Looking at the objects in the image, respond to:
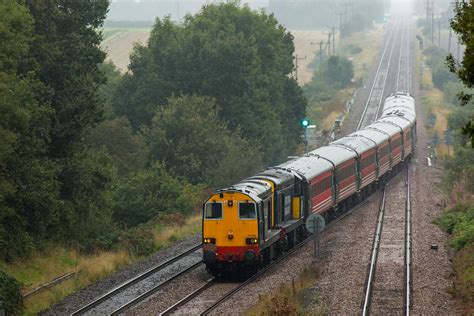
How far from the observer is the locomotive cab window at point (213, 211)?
3064cm

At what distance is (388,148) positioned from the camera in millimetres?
57312

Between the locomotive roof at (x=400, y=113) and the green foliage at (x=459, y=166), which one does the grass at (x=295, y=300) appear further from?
the locomotive roof at (x=400, y=113)

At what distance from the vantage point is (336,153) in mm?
46500

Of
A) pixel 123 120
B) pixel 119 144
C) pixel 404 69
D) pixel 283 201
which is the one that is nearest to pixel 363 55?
pixel 404 69

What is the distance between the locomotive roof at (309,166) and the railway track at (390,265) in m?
3.54

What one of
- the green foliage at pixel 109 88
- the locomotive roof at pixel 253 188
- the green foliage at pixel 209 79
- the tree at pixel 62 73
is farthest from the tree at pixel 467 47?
the green foliage at pixel 209 79

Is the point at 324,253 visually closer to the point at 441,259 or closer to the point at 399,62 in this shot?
the point at 441,259

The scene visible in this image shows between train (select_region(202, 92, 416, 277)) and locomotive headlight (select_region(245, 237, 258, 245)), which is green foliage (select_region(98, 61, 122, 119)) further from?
locomotive headlight (select_region(245, 237, 258, 245))

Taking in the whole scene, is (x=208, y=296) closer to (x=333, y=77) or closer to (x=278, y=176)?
(x=278, y=176)

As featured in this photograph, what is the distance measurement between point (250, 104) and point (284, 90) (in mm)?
12688

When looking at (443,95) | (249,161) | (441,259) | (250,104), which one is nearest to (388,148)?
(249,161)

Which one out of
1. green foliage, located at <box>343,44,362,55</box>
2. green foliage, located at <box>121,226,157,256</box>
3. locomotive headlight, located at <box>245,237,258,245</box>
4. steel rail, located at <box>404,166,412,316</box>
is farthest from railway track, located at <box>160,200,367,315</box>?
green foliage, located at <box>343,44,362,55</box>

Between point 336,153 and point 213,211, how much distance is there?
16916 millimetres

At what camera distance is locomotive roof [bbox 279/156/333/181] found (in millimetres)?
38625
